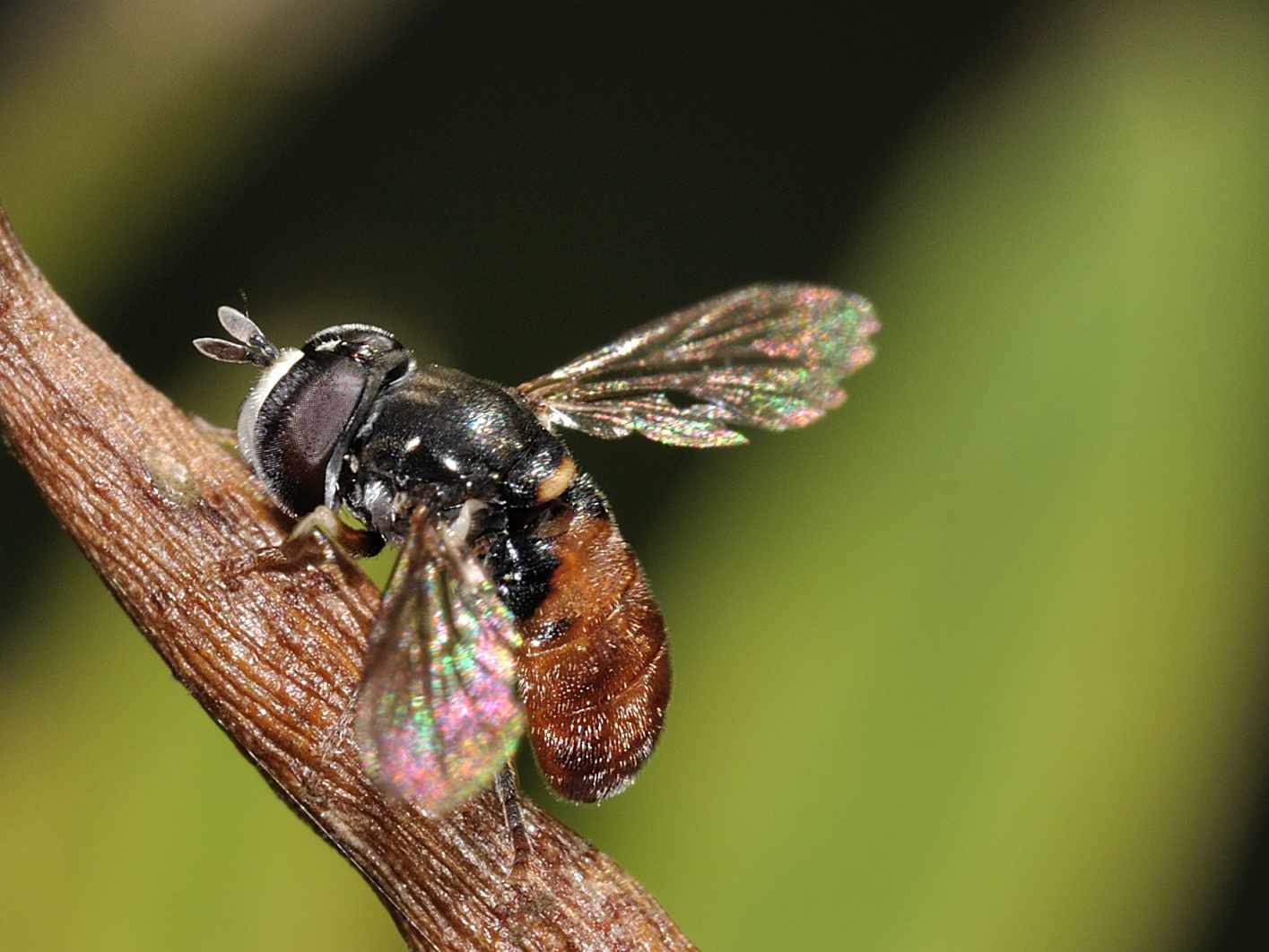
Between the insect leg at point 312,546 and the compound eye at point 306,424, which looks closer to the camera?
the insect leg at point 312,546

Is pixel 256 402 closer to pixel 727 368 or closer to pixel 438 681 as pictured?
pixel 438 681

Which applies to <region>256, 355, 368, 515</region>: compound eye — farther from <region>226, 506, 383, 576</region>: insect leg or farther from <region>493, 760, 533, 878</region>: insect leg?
<region>493, 760, 533, 878</region>: insect leg

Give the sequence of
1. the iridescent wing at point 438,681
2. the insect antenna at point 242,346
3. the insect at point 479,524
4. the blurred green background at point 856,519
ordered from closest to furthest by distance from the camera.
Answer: the iridescent wing at point 438,681 < the insect at point 479,524 < the insect antenna at point 242,346 < the blurred green background at point 856,519

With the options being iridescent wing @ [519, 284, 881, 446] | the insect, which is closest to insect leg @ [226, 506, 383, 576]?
the insect

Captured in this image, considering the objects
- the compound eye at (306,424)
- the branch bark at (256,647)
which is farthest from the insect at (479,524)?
the branch bark at (256,647)

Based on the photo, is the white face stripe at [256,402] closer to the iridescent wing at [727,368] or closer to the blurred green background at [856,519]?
the iridescent wing at [727,368]

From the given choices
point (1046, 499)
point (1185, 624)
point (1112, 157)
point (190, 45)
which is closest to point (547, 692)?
point (1046, 499)

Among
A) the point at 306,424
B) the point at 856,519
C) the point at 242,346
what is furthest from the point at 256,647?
the point at 856,519
